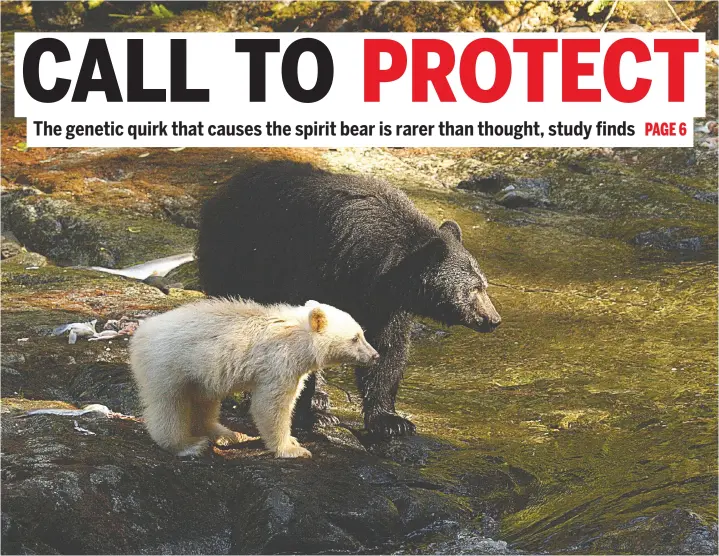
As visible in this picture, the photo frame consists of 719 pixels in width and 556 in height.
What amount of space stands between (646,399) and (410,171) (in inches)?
333

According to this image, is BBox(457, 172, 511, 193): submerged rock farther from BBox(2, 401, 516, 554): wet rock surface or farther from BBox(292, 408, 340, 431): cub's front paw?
BBox(2, 401, 516, 554): wet rock surface

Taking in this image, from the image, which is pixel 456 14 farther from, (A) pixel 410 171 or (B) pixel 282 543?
(B) pixel 282 543

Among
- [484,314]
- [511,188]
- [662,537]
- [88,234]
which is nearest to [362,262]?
[484,314]

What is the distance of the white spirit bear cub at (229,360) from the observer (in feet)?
20.4

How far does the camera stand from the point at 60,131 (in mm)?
19391

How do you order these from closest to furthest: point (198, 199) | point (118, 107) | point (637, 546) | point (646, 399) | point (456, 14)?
1. point (637, 546)
2. point (646, 399)
3. point (198, 199)
4. point (118, 107)
5. point (456, 14)

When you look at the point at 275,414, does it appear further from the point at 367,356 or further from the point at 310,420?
the point at 310,420

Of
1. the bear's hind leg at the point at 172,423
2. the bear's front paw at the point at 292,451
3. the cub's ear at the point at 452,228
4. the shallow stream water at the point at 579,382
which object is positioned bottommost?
the shallow stream water at the point at 579,382

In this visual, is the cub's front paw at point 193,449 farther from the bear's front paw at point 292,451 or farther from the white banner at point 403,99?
the white banner at point 403,99

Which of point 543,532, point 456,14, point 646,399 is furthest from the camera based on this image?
point 456,14

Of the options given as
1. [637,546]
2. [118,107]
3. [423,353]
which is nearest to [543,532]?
[637,546]

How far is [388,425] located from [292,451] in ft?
4.47

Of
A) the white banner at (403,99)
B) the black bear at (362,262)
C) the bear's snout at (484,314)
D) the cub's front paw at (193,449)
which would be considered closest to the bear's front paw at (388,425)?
the black bear at (362,262)

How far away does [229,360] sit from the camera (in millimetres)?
6219
